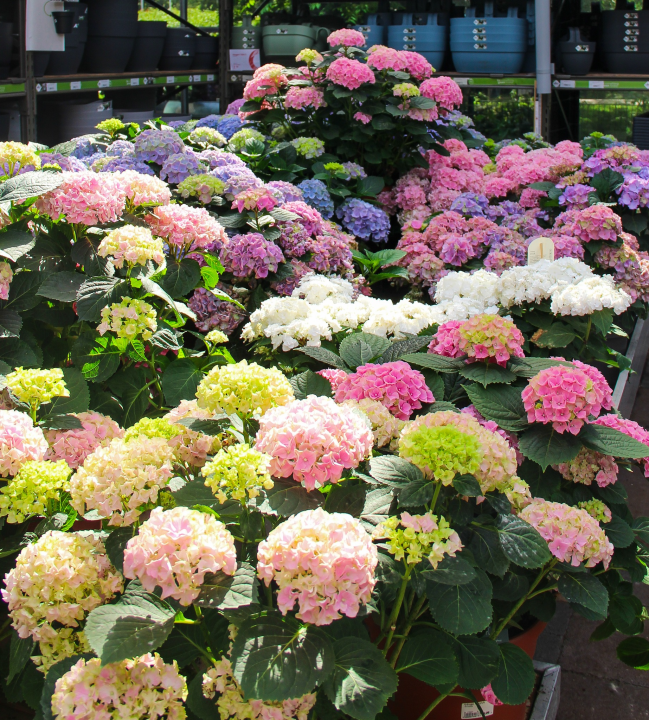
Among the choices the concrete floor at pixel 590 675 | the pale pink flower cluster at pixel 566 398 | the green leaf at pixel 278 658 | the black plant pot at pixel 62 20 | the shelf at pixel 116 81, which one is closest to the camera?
the green leaf at pixel 278 658

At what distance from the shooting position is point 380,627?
0.98 m

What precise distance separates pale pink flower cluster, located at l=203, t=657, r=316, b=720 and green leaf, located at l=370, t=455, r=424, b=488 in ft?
0.84

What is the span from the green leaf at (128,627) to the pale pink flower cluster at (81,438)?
374 millimetres

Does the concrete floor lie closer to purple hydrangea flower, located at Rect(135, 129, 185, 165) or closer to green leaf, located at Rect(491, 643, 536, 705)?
green leaf, located at Rect(491, 643, 536, 705)

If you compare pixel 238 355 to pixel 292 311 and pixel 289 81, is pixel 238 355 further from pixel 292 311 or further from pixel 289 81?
pixel 289 81

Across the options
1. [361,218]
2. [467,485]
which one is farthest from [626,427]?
[361,218]

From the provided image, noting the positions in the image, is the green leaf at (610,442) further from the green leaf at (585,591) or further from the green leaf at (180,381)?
the green leaf at (180,381)

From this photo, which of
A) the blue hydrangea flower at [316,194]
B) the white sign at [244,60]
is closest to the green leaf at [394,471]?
the blue hydrangea flower at [316,194]

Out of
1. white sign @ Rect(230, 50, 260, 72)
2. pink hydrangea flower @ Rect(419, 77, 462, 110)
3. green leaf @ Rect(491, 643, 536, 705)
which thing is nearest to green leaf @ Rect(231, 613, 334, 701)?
green leaf @ Rect(491, 643, 536, 705)

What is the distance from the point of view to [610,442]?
1119 mm

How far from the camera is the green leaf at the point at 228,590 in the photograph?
2.40 ft

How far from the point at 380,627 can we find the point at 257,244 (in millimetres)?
1136

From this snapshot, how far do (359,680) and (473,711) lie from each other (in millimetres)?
433

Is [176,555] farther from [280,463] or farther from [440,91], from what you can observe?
[440,91]
